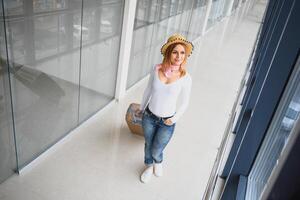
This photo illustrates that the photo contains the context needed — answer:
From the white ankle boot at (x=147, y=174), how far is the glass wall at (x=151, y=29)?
258cm

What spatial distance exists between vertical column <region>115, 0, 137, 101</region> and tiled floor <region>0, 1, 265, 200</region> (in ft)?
1.04

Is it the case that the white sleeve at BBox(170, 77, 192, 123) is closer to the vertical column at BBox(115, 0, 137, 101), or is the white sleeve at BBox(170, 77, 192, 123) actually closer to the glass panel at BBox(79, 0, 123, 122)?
the glass panel at BBox(79, 0, 123, 122)

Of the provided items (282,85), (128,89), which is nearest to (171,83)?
(282,85)

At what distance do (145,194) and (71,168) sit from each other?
3.51ft

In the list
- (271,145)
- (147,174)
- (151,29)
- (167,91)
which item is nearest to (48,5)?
(167,91)

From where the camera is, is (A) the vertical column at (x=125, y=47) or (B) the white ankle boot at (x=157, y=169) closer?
(B) the white ankle boot at (x=157, y=169)

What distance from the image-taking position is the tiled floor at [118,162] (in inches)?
136

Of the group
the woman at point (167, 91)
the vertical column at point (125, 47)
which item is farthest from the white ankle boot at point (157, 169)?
A: the vertical column at point (125, 47)

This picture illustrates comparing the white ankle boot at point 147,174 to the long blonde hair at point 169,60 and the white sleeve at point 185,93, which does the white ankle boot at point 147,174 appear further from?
the long blonde hair at point 169,60

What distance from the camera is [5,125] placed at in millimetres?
3059

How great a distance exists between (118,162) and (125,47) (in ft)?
6.99

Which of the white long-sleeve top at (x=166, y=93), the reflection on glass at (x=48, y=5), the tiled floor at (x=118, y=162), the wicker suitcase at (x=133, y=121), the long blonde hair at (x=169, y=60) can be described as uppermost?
the reflection on glass at (x=48, y=5)

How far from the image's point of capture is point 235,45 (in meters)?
12.0

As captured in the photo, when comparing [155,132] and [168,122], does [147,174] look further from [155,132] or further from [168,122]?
[168,122]
